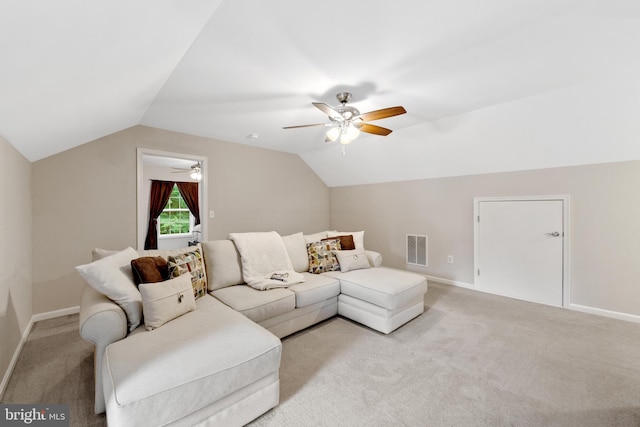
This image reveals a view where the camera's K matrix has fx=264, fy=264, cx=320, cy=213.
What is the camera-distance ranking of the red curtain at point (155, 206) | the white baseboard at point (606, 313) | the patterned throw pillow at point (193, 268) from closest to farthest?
the patterned throw pillow at point (193, 268)
the white baseboard at point (606, 313)
the red curtain at point (155, 206)

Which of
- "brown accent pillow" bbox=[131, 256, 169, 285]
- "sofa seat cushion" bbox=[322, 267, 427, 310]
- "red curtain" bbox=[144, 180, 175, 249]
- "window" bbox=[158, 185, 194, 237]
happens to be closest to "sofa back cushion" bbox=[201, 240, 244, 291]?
"brown accent pillow" bbox=[131, 256, 169, 285]

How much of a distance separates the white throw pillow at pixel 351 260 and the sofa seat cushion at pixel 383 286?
0.08 m

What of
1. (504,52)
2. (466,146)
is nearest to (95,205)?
(504,52)

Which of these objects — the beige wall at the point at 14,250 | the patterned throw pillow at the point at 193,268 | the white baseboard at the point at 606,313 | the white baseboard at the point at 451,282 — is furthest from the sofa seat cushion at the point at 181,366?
the white baseboard at the point at 606,313

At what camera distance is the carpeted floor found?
5.20 feet

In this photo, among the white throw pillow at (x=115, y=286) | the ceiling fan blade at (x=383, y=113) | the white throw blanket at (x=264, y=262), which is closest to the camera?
the white throw pillow at (x=115, y=286)

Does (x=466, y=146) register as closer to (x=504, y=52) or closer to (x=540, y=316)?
(x=504, y=52)

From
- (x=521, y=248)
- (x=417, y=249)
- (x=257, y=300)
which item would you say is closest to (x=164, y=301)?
(x=257, y=300)

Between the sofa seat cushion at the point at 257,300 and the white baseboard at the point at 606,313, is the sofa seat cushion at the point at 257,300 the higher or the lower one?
the higher one

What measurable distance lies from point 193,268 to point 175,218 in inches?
214

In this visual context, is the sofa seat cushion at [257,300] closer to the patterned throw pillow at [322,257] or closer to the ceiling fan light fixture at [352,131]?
the patterned throw pillow at [322,257]

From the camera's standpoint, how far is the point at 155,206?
652 centimetres

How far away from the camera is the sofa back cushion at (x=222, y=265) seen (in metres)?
2.57

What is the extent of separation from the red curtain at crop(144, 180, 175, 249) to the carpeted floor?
384cm
